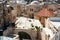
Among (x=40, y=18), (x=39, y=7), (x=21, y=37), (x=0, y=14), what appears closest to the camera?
(x=0, y=14)

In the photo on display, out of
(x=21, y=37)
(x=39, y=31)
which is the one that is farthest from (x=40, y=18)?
(x=39, y=31)

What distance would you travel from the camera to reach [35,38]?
18.9 m

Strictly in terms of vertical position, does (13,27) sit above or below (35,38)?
above

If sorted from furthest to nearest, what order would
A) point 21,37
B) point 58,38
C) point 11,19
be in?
point 21,37, point 11,19, point 58,38

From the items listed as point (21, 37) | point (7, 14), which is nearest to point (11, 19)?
point (7, 14)

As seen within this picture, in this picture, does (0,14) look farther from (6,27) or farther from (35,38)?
(35,38)

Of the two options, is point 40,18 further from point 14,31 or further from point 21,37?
point 14,31

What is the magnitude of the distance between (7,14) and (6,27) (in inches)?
65.7

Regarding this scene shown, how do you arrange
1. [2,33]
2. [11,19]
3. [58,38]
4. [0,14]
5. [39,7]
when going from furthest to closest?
[39,7], [11,19], [0,14], [2,33], [58,38]

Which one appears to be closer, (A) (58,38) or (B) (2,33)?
(A) (58,38)

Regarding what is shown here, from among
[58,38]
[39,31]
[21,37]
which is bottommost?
[21,37]

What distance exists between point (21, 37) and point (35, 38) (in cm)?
277

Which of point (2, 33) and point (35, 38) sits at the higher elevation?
point (2, 33)

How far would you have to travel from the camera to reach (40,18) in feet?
77.8
